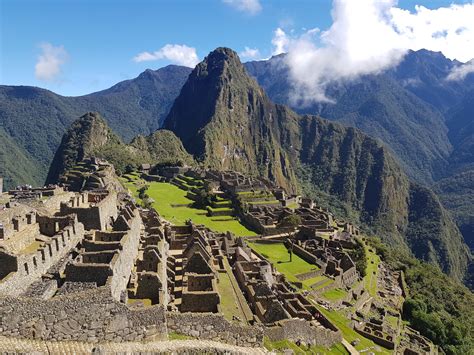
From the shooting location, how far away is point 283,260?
4928 centimetres

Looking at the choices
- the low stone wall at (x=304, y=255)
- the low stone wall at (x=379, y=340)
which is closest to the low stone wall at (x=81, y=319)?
the low stone wall at (x=379, y=340)

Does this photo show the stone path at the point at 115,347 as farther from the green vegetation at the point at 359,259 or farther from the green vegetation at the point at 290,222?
the green vegetation at the point at 290,222

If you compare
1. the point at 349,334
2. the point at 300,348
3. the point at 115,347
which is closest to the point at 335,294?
the point at 349,334

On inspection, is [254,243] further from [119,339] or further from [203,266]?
[119,339]

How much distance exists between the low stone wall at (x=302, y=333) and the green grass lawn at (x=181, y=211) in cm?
2903

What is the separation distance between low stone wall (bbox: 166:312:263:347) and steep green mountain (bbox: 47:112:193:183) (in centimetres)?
10428

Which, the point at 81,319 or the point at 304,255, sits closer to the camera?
the point at 81,319

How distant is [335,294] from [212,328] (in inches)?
1107

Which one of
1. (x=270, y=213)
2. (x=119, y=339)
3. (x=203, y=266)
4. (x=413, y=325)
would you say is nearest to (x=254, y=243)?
(x=270, y=213)

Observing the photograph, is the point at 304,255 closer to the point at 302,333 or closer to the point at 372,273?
the point at 372,273

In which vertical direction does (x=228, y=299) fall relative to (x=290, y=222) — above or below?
above

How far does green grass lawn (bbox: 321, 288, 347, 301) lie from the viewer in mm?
42281

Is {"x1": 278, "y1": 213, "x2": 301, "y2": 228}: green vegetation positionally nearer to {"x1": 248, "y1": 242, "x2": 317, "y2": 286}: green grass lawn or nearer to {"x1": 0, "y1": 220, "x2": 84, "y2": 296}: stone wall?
{"x1": 248, "y1": 242, "x2": 317, "y2": 286}: green grass lawn

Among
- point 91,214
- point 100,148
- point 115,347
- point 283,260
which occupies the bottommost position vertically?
point 283,260
